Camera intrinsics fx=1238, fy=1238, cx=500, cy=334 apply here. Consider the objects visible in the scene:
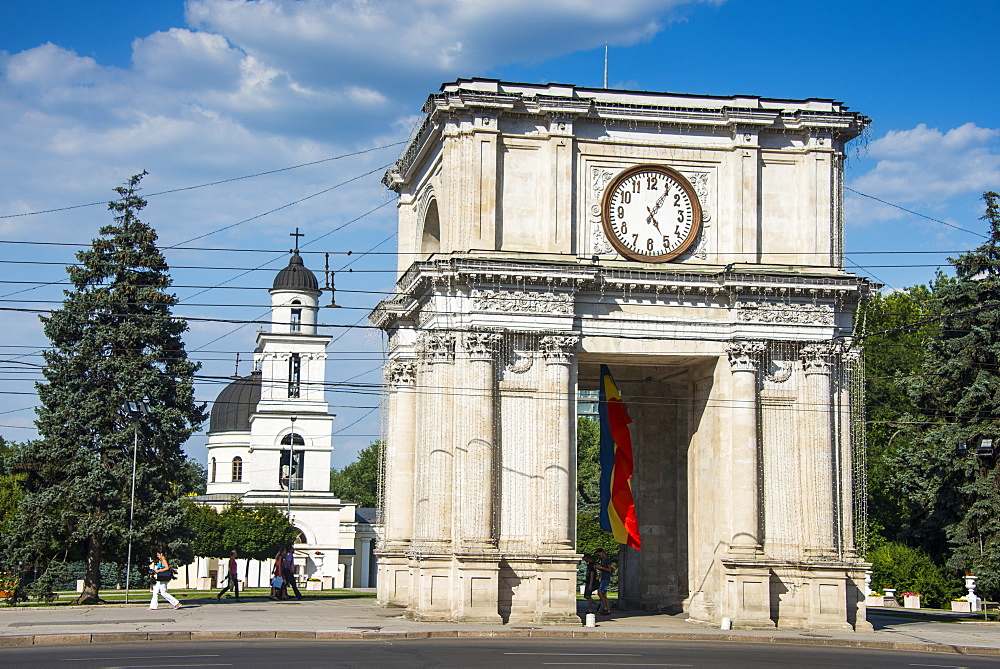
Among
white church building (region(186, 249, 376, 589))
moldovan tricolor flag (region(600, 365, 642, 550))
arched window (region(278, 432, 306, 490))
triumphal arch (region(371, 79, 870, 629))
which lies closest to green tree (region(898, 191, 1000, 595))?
triumphal arch (region(371, 79, 870, 629))

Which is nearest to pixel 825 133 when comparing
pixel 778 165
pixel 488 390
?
pixel 778 165

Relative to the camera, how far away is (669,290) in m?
35.1

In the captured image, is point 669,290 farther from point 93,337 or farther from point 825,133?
point 93,337

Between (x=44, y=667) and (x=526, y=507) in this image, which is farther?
(x=526, y=507)

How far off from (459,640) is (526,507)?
5870 millimetres

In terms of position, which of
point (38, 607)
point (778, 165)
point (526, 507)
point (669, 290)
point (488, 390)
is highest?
point (778, 165)

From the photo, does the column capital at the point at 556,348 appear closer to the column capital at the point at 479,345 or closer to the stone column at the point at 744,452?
the column capital at the point at 479,345

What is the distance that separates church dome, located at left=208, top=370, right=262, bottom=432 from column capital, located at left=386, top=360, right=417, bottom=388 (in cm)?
5823

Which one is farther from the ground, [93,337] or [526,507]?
[93,337]

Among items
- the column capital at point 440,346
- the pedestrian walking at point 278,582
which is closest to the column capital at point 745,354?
the column capital at point 440,346

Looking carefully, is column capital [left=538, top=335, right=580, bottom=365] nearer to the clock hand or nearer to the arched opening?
the clock hand

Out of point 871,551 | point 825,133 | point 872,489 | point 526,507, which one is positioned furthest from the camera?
point 872,489

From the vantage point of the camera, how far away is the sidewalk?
91.2 feet

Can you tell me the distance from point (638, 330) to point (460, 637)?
34.2ft
